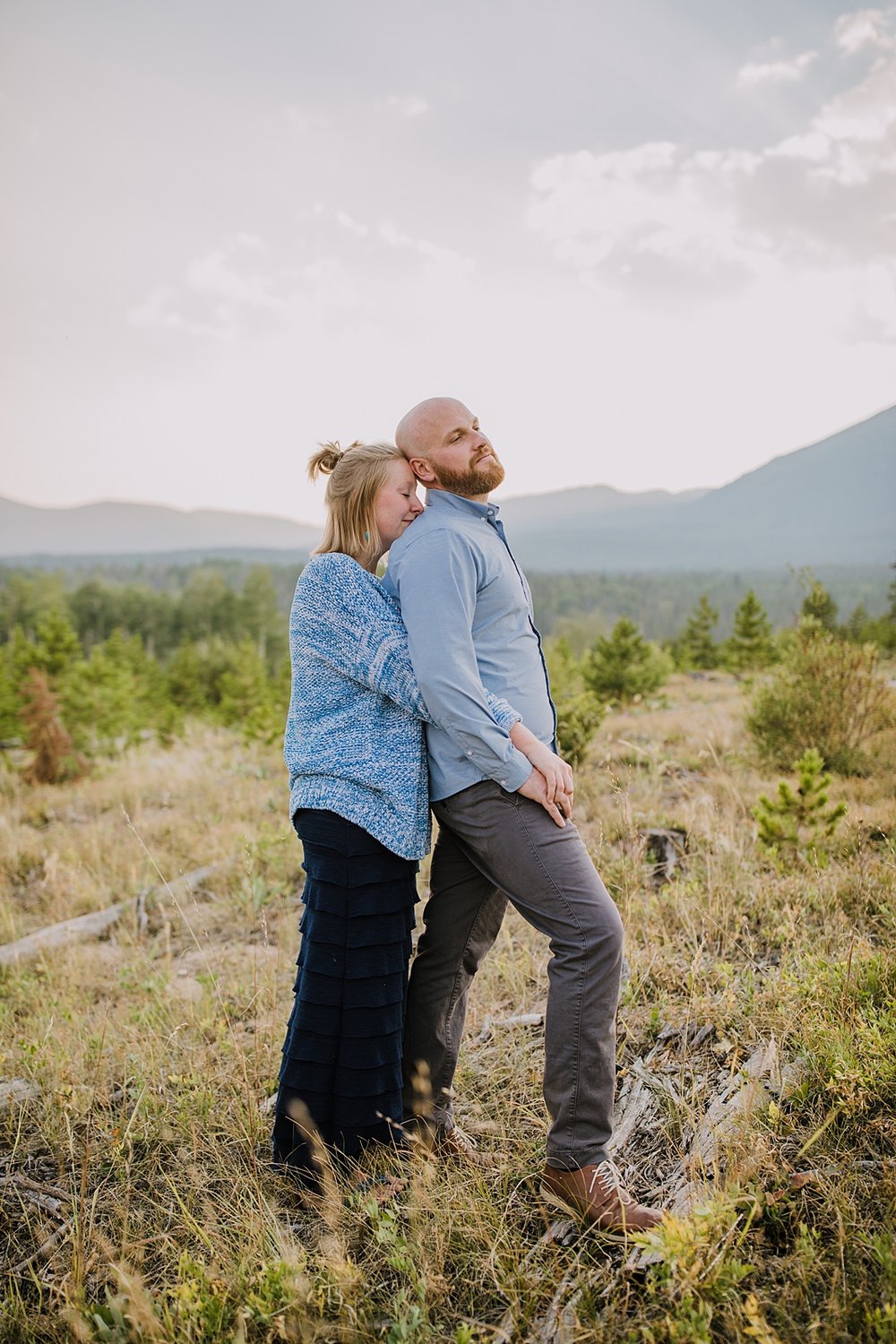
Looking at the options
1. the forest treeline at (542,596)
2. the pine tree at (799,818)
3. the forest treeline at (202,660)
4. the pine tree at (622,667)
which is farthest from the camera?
the forest treeline at (542,596)

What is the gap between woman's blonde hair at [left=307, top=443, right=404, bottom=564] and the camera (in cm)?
246

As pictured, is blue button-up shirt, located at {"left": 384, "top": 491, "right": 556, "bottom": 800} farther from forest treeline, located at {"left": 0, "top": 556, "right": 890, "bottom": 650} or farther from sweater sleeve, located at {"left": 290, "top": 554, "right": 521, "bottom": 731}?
forest treeline, located at {"left": 0, "top": 556, "right": 890, "bottom": 650}

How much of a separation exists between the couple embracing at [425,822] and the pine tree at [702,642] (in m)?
30.8

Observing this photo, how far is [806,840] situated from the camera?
4.10 metres

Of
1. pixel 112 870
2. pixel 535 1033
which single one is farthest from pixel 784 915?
pixel 112 870

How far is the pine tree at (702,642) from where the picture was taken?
32.6 meters

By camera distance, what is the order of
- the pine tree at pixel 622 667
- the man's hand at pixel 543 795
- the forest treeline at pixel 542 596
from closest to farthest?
1. the man's hand at pixel 543 795
2. the pine tree at pixel 622 667
3. the forest treeline at pixel 542 596

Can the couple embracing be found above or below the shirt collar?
below

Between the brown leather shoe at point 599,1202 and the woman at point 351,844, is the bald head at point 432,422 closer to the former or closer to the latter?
the woman at point 351,844

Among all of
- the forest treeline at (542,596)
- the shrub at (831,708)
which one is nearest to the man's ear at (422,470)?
the shrub at (831,708)

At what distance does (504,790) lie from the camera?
2.18 m

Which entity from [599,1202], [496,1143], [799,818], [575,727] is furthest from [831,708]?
[599,1202]

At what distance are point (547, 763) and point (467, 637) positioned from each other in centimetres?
42

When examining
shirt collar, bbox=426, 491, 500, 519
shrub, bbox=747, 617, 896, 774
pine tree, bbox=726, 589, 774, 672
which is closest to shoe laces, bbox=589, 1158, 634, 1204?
shirt collar, bbox=426, 491, 500, 519
